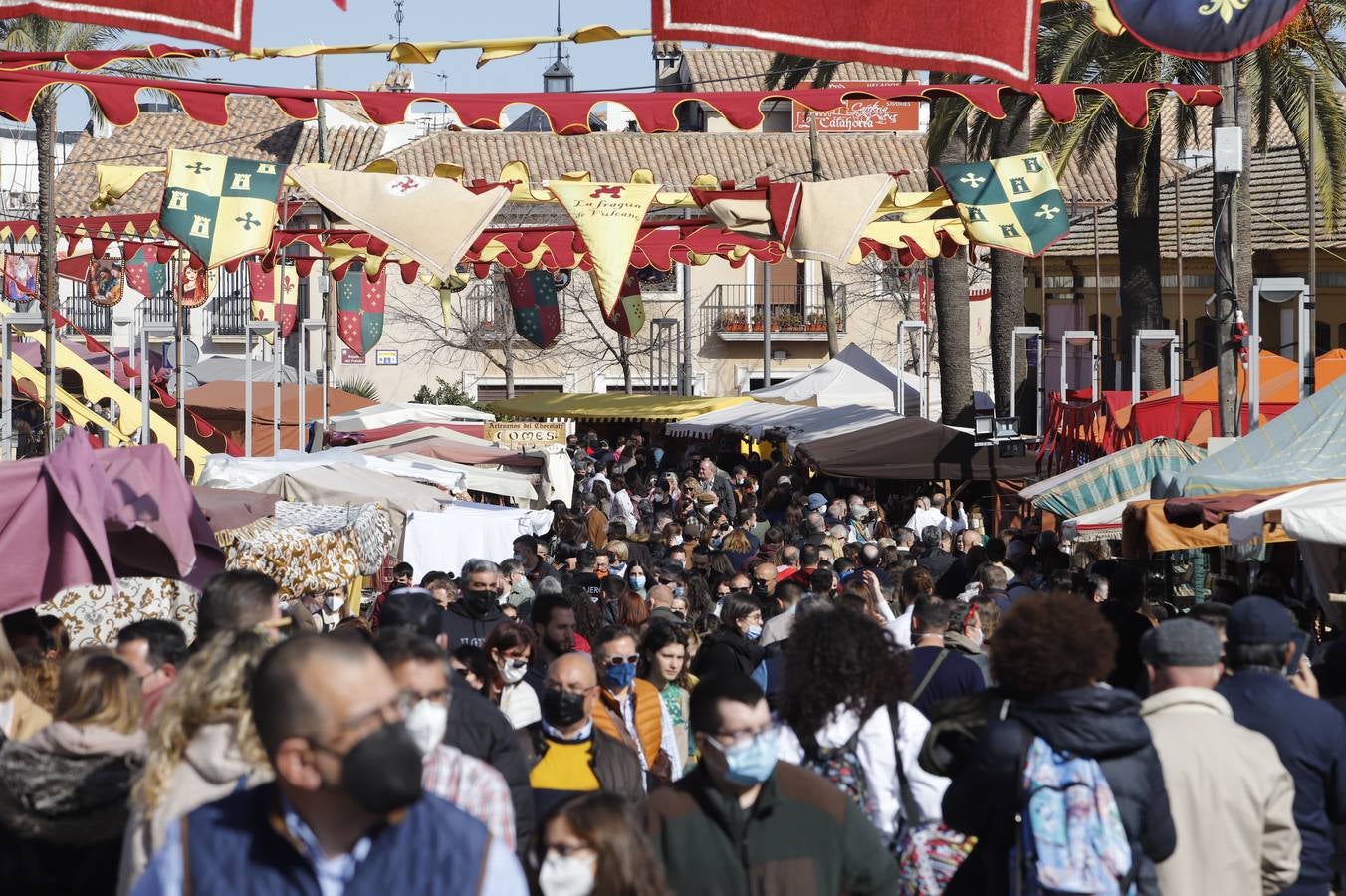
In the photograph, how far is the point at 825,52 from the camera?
809 cm

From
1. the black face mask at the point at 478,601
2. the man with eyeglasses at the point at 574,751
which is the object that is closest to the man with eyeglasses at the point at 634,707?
the man with eyeglasses at the point at 574,751

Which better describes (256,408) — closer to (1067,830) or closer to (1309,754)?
(1309,754)

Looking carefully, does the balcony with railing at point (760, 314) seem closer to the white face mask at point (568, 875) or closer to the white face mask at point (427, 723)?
the white face mask at point (427, 723)

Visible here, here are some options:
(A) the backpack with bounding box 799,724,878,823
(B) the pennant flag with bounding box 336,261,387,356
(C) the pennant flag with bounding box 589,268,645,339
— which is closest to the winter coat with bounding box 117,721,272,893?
(A) the backpack with bounding box 799,724,878,823

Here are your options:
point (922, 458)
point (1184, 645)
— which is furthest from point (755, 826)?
point (922, 458)

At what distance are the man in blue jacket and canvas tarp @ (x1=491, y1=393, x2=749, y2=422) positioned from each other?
30932 mm

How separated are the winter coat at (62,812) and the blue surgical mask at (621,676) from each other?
2598mm

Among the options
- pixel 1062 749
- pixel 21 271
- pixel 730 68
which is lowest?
pixel 1062 749

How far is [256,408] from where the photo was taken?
95.1 ft

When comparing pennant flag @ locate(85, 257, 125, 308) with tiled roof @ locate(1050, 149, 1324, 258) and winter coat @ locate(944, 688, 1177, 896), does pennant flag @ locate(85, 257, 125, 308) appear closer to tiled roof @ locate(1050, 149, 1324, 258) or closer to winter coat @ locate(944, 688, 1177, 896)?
tiled roof @ locate(1050, 149, 1324, 258)

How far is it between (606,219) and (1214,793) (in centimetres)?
1012

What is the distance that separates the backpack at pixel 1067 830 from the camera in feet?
14.5

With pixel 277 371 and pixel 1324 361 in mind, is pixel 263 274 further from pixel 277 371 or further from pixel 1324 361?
pixel 1324 361

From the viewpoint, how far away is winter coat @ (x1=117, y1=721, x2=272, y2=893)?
393 centimetres
